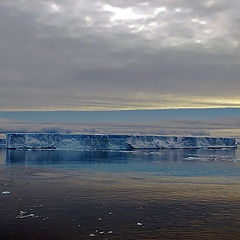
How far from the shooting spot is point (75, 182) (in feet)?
99.9

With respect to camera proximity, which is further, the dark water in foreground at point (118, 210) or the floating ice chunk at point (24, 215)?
the floating ice chunk at point (24, 215)

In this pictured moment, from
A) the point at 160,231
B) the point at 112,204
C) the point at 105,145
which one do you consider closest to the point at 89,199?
the point at 112,204

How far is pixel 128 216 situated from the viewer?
18234 mm

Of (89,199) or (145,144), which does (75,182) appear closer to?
(89,199)

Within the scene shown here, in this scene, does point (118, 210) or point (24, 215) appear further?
point (118, 210)

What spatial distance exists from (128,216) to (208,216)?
4.73 m

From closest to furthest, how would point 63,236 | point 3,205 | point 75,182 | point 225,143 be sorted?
point 63,236 < point 3,205 < point 75,182 < point 225,143

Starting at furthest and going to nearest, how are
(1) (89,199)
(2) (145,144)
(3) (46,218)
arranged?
(2) (145,144)
(1) (89,199)
(3) (46,218)

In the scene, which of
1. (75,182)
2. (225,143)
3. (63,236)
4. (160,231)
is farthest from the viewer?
(225,143)

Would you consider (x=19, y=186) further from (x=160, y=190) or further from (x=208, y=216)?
(x=208, y=216)

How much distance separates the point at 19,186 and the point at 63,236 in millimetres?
14383

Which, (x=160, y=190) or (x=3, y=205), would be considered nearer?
(x=3, y=205)

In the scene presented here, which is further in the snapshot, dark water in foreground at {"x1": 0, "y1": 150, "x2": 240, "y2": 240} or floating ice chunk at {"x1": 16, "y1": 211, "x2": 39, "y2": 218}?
floating ice chunk at {"x1": 16, "y1": 211, "x2": 39, "y2": 218}

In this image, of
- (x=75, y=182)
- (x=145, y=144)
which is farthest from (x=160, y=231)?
(x=145, y=144)
